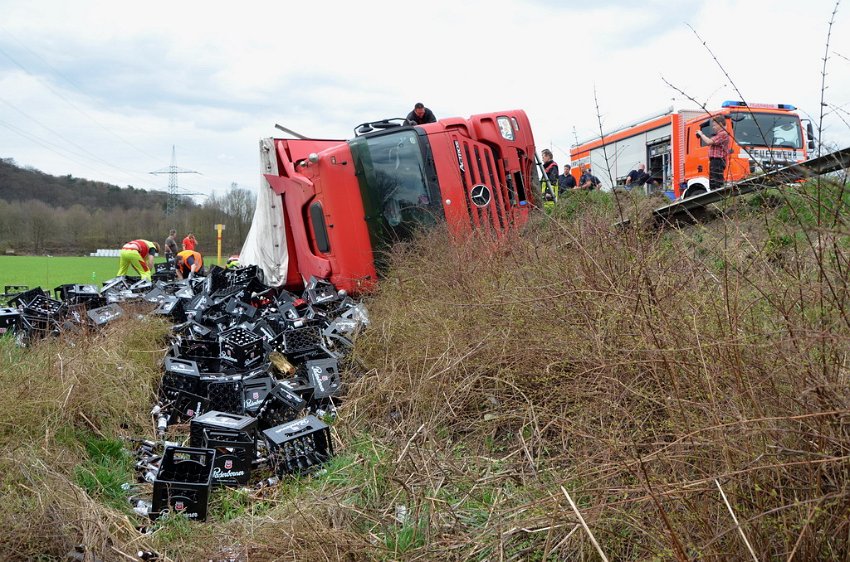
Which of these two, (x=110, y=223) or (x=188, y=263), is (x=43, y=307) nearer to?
(x=188, y=263)

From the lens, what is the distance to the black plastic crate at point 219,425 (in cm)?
428

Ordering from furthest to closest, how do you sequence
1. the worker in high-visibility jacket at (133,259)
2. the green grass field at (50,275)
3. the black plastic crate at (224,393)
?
1. the green grass field at (50,275)
2. the worker in high-visibility jacket at (133,259)
3. the black plastic crate at (224,393)

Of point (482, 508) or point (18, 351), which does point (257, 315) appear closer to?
point (18, 351)

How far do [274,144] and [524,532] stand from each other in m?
7.82

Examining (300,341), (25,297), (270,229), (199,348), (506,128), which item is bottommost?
(300,341)

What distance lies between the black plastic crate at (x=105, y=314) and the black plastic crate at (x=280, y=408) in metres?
3.30

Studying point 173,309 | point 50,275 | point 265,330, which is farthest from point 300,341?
point 50,275

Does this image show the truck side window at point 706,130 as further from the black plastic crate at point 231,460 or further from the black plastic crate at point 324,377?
the black plastic crate at point 231,460

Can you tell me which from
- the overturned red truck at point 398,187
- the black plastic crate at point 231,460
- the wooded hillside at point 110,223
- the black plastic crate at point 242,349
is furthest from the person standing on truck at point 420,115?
the wooded hillside at point 110,223

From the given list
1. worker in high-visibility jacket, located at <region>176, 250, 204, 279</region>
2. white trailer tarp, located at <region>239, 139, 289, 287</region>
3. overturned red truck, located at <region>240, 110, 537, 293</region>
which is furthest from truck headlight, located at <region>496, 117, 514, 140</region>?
worker in high-visibility jacket, located at <region>176, 250, 204, 279</region>

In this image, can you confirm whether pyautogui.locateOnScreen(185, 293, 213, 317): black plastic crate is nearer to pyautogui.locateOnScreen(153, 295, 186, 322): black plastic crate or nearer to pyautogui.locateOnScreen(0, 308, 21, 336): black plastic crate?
pyautogui.locateOnScreen(153, 295, 186, 322): black plastic crate

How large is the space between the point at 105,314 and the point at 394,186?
3718 mm

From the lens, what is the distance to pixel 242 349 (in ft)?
20.8

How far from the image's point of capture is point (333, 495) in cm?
323
